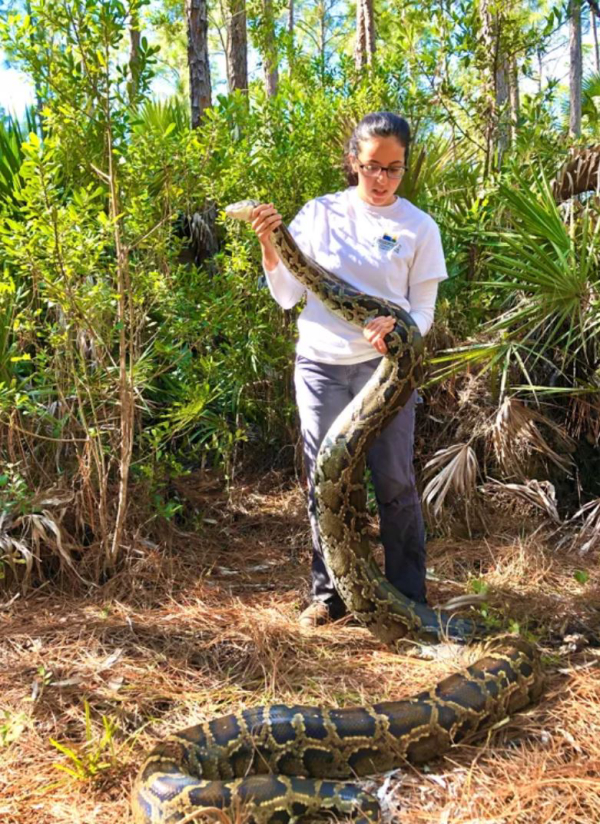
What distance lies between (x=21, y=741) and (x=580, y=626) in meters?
3.17

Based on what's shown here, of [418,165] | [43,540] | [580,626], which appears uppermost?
[418,165]

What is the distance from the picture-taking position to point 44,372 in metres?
5.05

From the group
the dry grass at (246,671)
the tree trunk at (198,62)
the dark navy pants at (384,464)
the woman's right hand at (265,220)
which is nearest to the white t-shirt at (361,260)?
the dark navy pants at (384,464)

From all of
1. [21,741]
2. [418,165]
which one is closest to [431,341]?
[418,165]

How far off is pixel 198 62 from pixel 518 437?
4.97 metres

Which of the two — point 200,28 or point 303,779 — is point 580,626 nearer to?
point 303,779

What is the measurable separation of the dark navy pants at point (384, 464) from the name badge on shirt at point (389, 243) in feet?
2.14

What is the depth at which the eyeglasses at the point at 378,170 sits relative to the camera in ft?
13.5

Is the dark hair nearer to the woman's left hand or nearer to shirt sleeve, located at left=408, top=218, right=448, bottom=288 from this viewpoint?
shirt sleeve, located at left=408, top=218, right=448, bottom=288

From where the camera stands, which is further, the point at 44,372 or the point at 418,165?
the point at 418,165

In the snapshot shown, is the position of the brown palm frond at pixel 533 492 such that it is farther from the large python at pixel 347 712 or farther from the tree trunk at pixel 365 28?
the tree trunk at pixel 365 28

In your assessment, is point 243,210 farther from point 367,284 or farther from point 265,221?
point 367,284

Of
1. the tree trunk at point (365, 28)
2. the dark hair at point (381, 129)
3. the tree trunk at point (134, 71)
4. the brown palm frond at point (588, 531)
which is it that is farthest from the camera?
the tree trunk at point (365, 28)

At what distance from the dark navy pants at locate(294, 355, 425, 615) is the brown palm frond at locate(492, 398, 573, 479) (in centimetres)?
175
